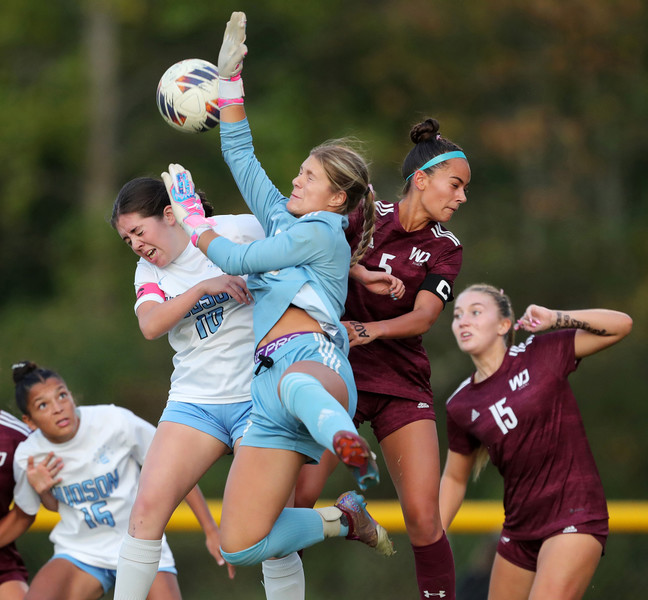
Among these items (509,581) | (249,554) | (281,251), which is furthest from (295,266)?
(509,581)

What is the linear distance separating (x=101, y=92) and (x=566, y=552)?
12293mm

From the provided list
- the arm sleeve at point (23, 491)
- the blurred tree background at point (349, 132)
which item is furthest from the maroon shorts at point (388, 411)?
the blurred tree background at point (349, 132)

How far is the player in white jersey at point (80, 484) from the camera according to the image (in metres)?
5.08

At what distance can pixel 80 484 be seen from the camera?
16.7ft

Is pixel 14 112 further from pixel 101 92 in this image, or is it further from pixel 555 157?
pixel 555 157

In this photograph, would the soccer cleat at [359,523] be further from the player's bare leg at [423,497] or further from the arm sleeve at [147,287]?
the arm sleeve at [147,287]

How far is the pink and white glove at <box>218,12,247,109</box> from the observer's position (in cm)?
430

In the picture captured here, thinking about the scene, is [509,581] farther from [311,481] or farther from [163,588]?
[163,588]

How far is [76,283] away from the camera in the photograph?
593 inches

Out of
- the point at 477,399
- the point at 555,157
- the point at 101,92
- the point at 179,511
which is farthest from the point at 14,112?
the point at 477,399

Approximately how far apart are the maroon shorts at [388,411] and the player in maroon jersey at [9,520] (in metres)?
1.70

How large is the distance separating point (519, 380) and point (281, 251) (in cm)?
150

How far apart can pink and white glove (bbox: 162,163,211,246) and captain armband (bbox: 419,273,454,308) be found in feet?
3.29

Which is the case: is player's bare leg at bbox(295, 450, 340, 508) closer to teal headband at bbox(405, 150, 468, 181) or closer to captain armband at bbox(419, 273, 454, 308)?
captain armband at bbox(419, 273, 454, 308)
